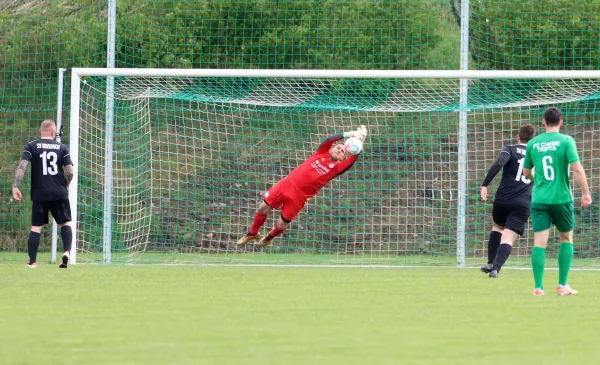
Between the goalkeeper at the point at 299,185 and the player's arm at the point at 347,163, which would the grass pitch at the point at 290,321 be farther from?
the player's arm at the point at 347,163

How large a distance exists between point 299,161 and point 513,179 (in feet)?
24.1

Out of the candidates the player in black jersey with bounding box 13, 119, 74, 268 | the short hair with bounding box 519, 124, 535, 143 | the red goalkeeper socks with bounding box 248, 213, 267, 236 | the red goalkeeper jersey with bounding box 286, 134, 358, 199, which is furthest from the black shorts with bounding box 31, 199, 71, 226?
the short hair with bounding box 519, 124, 535, 143

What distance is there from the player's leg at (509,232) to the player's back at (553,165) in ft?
8.88

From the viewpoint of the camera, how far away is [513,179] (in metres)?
12.6

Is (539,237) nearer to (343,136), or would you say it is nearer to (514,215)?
(514,215)

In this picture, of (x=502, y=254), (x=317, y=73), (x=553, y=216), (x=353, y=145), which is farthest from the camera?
(x=317, y=73)

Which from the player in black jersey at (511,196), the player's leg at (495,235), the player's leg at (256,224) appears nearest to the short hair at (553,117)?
the player in black jersey at (511,196)

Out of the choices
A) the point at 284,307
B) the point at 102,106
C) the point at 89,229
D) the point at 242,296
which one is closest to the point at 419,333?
the point at 284,307

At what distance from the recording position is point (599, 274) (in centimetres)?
1353

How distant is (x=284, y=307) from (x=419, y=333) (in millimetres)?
1809

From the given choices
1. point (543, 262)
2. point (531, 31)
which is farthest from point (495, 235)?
point (531, 31)

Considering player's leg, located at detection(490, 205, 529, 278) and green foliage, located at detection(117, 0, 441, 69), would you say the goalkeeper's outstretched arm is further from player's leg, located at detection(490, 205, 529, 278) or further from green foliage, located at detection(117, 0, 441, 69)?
green foliage, located at detection(117, 0, 441, 69)

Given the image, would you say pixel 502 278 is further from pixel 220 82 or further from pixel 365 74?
pixel 220 82

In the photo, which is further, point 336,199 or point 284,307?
point 336,199
